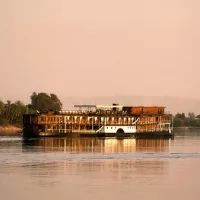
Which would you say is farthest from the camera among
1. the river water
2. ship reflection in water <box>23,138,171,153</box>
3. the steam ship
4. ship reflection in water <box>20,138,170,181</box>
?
the steam ship

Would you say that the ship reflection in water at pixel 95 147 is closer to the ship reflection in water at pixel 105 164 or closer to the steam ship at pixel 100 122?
the ship reflection in water at pixel 105 164

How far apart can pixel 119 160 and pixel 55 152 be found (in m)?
13.9

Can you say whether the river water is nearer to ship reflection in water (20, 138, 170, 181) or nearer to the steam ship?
ship reflection in water (20, 138, 170, 181)

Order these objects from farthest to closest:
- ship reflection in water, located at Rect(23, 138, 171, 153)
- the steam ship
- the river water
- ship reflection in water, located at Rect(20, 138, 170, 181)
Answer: the steam ship, ship reflection in water, located at Rect(23, 138, 171, 153), ship reflection in water, located at Rect(20, 138, 170, 181), the river water

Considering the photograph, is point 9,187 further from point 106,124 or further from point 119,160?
point 106,124

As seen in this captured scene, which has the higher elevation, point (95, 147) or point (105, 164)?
point (95, 147)

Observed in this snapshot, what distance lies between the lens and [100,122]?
456 feet

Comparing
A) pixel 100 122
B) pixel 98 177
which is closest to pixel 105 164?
pixel 98 177

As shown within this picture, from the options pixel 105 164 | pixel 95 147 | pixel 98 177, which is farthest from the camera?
pixel 95 147

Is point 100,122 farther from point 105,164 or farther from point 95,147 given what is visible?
point 105,164

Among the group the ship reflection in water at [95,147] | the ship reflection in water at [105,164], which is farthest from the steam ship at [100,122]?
the ship reflection in water at [105,164]

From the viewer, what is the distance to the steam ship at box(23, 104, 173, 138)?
13225 cm

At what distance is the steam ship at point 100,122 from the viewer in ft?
434

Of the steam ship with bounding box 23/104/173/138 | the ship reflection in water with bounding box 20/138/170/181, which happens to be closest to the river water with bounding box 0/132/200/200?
the ship reflection in water with bounding box 20/138/170/181
